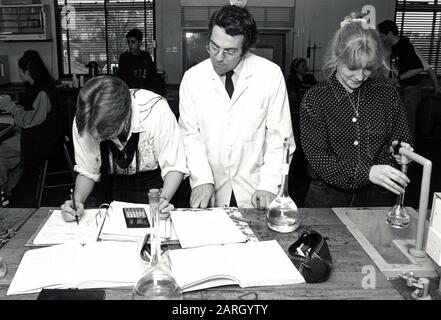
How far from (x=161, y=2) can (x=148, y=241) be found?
23.3 feet

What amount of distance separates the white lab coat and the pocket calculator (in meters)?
0.46

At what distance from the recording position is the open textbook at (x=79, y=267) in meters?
1.29

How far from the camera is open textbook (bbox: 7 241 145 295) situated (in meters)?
1.29

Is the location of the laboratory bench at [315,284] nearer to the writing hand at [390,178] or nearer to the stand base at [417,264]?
the stand base at [417,264]

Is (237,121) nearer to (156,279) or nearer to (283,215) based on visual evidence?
(283,215)

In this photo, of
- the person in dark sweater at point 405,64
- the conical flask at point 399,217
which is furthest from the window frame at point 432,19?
the conical flask at point 399,217

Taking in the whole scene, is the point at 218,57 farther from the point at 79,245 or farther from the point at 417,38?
the point at 417,38

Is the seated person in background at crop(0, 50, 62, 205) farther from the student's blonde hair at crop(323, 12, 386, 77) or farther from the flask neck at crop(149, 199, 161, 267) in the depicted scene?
the flask neck at crop(149, 199, 161, 267)

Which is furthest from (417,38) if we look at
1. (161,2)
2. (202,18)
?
(161,2)

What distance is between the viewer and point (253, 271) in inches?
53.4

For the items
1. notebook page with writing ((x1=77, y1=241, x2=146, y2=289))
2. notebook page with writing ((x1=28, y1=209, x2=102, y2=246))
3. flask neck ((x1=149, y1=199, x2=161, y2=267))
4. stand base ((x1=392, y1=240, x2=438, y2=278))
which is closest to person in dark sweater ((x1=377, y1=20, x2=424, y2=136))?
stand base ((x1=392, y1=240, x2=438, y2=278))

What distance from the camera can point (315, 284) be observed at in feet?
4.36

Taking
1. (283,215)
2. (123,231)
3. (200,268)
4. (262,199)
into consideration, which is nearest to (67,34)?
(262,199)
